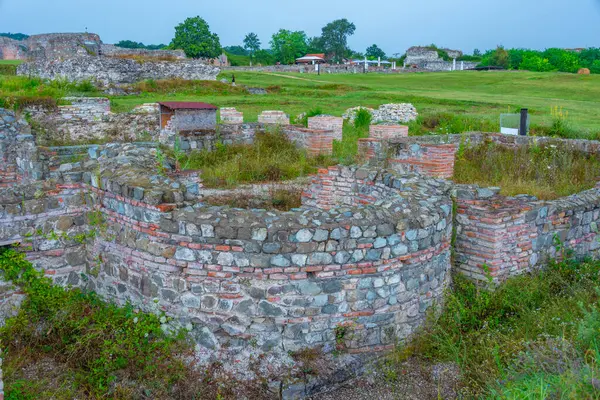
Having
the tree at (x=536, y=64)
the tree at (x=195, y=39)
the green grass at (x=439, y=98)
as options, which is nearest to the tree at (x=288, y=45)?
the tree at (x=195, y=39)

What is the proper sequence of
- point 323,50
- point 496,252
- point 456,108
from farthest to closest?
1. point 323,50
2. point 456,108
3. point 496,252

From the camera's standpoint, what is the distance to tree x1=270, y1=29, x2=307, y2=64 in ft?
256

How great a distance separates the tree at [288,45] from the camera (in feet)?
256

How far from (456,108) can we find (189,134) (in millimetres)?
13097

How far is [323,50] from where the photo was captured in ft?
291

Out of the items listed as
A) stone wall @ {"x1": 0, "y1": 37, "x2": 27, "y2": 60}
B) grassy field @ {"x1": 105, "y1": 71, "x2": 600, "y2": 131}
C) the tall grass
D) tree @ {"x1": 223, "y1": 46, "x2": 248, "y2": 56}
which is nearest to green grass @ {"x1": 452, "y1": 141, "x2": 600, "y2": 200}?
the tall grass

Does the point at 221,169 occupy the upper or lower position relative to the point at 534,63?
lower

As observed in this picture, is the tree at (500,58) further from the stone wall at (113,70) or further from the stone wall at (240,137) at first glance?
the stone wall at (240,137)

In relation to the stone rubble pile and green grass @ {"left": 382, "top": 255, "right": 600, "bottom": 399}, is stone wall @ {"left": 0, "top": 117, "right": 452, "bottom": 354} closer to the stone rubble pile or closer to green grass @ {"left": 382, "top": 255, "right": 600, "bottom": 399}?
green grass @ {"left": 382, "top": 255, "right": 600, "bottom": 399}

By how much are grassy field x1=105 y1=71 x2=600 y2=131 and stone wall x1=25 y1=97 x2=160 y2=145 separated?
362 cm

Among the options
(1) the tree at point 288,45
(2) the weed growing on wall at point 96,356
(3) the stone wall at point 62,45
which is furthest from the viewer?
(1) the tree at point 288,45

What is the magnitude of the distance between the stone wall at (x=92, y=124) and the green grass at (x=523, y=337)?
12565 millimetres

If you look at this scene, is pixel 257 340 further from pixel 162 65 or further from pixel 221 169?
pixel 162 65

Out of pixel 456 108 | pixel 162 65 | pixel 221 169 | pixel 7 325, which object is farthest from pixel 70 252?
pixel 162 65
